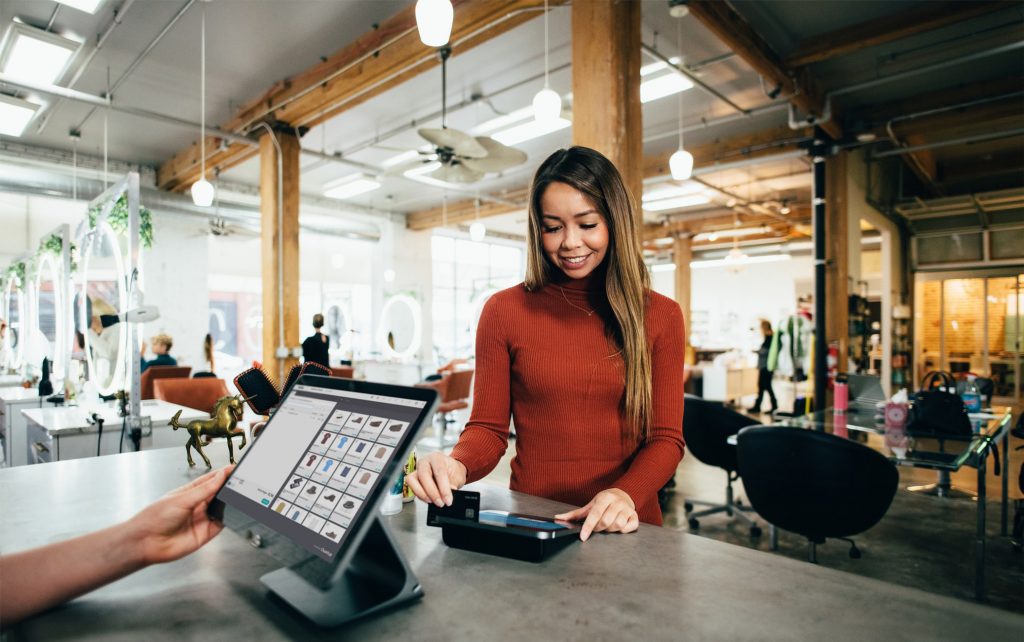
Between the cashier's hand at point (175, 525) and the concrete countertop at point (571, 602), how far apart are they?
57mm

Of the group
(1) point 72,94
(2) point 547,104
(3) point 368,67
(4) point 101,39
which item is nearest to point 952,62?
(2) point 547,104

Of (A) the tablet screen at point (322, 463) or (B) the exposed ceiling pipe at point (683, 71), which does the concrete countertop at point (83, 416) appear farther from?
(B) the exposed ceiling pipe at point (683, 71)

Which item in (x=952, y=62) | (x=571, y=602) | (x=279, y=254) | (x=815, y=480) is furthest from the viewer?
(x=279, y=254)

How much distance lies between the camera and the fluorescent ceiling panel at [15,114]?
5.80m

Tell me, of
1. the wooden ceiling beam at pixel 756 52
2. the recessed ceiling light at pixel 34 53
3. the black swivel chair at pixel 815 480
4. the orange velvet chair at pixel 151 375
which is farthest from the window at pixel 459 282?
the black swivel chair at pixel 815 480

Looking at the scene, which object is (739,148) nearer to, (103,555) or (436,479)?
(436,479)

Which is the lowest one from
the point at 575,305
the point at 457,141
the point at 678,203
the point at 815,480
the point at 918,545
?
the point at 918,545

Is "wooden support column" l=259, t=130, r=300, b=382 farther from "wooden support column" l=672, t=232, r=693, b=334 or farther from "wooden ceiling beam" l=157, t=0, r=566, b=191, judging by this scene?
"wooden support column" l=672, t=232, r=693, b=334

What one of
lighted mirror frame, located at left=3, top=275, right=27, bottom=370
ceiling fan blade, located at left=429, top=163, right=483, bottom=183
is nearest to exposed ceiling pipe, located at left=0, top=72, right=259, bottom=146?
lighted mirror frame, located at left=3, top=275, right=27, bottom=370

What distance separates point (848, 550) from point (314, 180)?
9.20 m

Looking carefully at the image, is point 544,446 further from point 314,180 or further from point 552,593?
point 314,180

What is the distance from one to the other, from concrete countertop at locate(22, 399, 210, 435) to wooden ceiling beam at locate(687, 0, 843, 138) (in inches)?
172

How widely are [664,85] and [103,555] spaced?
609 centimetres

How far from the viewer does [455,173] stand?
4598 millimetres
